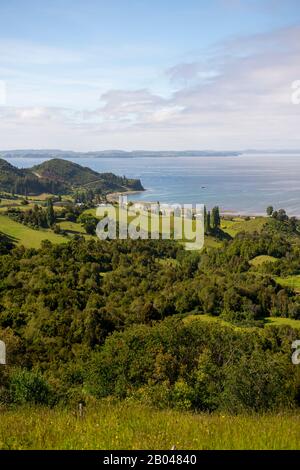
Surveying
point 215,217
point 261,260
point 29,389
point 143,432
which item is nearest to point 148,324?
point 29,389

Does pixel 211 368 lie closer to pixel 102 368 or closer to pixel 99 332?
pixel 102 368

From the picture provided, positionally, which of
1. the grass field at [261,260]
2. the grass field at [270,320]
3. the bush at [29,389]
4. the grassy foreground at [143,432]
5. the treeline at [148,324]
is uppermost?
the grassy foreground at [143,432]

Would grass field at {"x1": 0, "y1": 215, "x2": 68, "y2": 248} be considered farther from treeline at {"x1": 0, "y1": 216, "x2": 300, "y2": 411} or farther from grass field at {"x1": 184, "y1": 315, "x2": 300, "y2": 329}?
grass field at {"x1": 184, "y1": 315, "x2": 300, "y2": 329}

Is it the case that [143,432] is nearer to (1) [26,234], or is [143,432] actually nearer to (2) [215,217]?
(1) [26,234]

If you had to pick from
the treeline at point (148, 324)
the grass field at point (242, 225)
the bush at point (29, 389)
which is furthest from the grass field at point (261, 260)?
the bush at point (29, 389)

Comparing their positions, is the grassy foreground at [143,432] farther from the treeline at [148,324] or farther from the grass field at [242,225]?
the grass field at [242,225]

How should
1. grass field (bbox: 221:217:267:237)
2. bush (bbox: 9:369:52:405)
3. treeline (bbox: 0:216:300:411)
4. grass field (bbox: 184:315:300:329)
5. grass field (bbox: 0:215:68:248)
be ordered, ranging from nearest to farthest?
bush (bbox: 9:369:52:405)
treeline (bbox: 0:216:300:411)
grass field (bbox: 184:315:300:329)
grass field (bbox: 0:215:68:248)
grass field (bbox: 221:217:267:237)

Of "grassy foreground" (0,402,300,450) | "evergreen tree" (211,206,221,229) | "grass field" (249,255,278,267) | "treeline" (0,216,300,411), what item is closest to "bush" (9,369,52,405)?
"treeline" (0,216,300,411)
